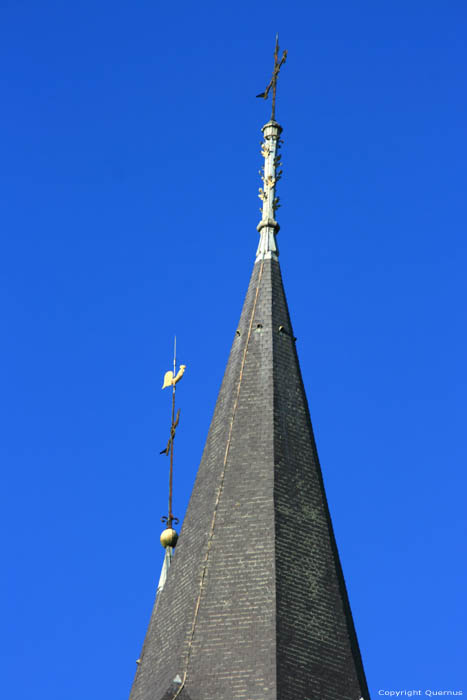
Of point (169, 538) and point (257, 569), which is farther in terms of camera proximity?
point (169, 538)

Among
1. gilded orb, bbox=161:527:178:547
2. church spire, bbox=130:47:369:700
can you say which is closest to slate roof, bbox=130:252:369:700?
church spire, bbox=130:47:369:700

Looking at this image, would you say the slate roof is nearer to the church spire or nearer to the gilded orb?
the church spire

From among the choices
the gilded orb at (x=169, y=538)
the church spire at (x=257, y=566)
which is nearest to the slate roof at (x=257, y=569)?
the church spire at (x=257, y=566)

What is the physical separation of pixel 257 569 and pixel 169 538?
424 centimetres

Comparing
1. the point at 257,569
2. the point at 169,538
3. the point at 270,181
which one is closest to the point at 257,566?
the point at 257,569

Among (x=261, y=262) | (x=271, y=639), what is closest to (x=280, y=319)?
(x=261, y=262)

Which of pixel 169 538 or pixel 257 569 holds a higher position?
pixel 169 538

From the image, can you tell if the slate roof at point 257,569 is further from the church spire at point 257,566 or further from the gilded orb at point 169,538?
the gilded orb at point 169,538

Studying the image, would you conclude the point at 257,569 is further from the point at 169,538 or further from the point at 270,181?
the point at 270,181

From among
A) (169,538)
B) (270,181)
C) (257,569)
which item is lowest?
(257,569)

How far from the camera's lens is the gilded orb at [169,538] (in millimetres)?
46938

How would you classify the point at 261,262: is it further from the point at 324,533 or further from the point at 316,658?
the point at 316,658

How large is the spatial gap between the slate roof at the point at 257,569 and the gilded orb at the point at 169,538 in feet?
5.10

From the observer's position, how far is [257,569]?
43.1m
